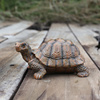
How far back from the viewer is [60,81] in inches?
55.6

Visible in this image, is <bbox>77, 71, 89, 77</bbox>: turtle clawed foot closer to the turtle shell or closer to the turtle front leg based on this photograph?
the turtle shell

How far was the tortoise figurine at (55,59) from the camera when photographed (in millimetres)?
1522

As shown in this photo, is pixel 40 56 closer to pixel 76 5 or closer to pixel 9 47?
pixel 9 47

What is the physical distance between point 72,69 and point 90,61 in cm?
40

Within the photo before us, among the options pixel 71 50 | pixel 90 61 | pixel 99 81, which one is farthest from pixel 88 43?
pixel 99 81

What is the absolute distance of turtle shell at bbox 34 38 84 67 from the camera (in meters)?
1.53

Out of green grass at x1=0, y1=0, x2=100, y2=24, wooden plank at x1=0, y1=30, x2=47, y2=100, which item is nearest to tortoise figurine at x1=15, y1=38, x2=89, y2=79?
wooden plank at x1=0, y1=30, x2=47, y2=100

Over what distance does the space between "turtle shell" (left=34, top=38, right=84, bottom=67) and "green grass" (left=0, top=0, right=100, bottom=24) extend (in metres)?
3.02

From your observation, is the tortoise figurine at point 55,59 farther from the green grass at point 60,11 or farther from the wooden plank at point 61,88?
the green grass at point 60,11

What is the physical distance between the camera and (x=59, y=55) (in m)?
1.56

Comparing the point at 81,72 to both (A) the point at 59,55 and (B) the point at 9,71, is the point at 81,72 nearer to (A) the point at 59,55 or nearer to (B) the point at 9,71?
(A) the point at 59,55

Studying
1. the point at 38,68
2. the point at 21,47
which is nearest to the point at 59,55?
the point at 38,68

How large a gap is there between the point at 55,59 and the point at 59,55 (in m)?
0.06

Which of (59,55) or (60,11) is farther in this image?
(60,11)
